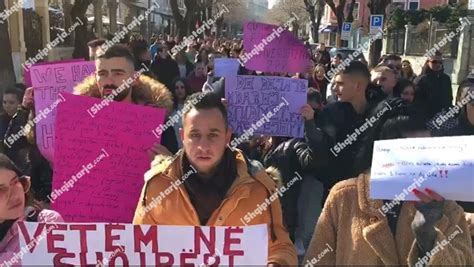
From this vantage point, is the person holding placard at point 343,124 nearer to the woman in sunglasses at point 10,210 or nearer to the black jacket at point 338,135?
the black jacket at point 338,135

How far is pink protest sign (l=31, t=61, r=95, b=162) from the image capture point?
3.56m

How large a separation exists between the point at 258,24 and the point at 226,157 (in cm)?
359

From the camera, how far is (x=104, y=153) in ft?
10.4

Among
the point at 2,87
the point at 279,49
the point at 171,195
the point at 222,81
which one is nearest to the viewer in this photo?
the point at 171,195

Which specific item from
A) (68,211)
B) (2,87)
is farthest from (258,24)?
(2,87)

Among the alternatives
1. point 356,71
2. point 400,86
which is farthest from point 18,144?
point 400,86

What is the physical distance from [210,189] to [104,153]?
0.79 metres

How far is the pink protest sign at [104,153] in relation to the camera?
3145 millimetres

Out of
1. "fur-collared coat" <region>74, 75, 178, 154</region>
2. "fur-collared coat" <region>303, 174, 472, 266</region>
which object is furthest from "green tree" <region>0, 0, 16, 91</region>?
"fur-collared coat" <region>303, 174, 472, 266</region>

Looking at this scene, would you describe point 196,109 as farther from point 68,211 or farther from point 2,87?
point 2,87

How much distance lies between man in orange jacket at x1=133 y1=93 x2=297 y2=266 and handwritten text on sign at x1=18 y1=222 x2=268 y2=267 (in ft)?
0.59

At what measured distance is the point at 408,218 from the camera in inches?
97.3

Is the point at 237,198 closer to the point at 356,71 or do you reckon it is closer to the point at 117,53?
the point at 117,53

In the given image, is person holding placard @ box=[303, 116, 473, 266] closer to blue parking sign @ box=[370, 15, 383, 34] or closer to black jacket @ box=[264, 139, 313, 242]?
black jacket @ box=[264, 139, 313, 242]
